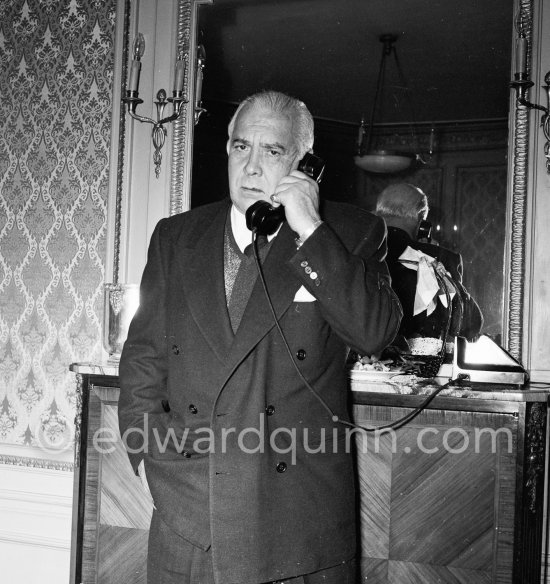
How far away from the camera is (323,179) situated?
2727 millimetres

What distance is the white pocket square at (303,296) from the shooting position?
5.74 ft

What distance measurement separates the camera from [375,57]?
2.78 metres

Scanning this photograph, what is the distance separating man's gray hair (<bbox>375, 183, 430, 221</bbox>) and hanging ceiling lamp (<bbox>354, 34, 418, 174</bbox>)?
8cm

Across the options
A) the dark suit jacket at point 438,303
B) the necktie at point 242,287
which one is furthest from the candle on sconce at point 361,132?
the necktie at point 242,287

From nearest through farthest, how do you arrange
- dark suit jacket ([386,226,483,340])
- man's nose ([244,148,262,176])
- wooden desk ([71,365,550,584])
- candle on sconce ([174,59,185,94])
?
man's nose ([244,148,262,176]) < wooden desk ([71,365,550,584]) < dark suit jacket ([386,226,483,340]) < candle on sconce ([174,59,185,94])

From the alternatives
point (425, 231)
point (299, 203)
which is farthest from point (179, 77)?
point (299, 203)

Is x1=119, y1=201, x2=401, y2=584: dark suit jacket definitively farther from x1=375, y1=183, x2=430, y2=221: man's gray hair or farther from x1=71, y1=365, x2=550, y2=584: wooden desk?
x1=375, y1=183, x2=430, y2=221: man's gray hair

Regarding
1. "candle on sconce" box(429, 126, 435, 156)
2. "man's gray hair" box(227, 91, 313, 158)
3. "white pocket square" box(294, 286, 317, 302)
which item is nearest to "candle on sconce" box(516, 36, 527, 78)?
"candle on sconce" box(429, 126, 435, 156)

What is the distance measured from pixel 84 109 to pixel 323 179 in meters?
1.23

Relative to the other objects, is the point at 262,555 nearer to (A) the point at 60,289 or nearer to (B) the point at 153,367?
(B) the point at 153,367

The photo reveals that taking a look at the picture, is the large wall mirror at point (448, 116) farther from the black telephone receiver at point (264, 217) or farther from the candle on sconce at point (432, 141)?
the black telephone receiver at point (264, 217)

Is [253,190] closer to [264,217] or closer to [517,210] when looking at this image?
[264,217]

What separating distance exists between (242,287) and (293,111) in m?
0.50

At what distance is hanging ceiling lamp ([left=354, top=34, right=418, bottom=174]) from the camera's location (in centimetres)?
271
